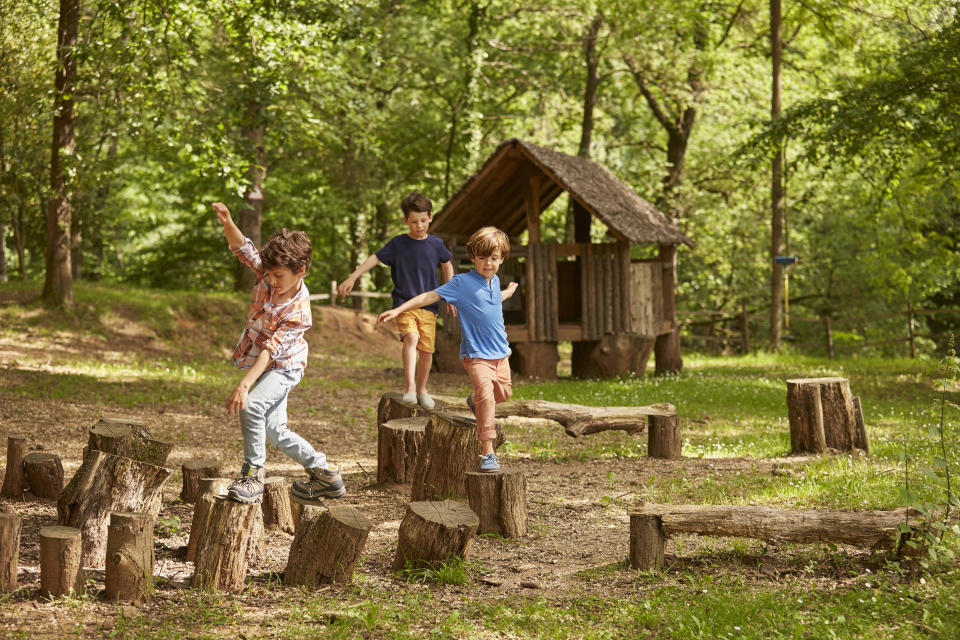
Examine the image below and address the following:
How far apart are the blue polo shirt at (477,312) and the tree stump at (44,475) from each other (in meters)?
3.54

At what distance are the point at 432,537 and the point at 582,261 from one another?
46.9 ft

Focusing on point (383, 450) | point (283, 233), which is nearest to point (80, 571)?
point (283, 233)

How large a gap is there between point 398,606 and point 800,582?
247cm

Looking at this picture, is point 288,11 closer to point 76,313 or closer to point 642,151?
point 76,313

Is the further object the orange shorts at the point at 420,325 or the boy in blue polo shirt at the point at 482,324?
the orange shorts at the point at 420,325

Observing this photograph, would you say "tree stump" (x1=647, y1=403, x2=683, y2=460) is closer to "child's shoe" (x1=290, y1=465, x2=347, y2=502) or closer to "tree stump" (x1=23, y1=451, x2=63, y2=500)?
"child's shoe" (x1=290, y1=465, x2=347, y2=502)

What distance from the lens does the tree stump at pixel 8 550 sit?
5.11m

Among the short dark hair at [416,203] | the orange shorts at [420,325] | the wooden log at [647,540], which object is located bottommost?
the wooden log at [647,540]

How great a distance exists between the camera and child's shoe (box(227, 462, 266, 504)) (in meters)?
5.78

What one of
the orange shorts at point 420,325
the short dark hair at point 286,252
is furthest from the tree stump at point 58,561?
the orange shorts at point 420,325

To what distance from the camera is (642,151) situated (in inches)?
1458

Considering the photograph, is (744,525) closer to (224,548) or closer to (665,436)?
(224,548)

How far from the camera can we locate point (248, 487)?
235 inches

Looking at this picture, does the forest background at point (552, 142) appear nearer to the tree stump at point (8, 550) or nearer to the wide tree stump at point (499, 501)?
the wide tree stump at point (499, 501)
